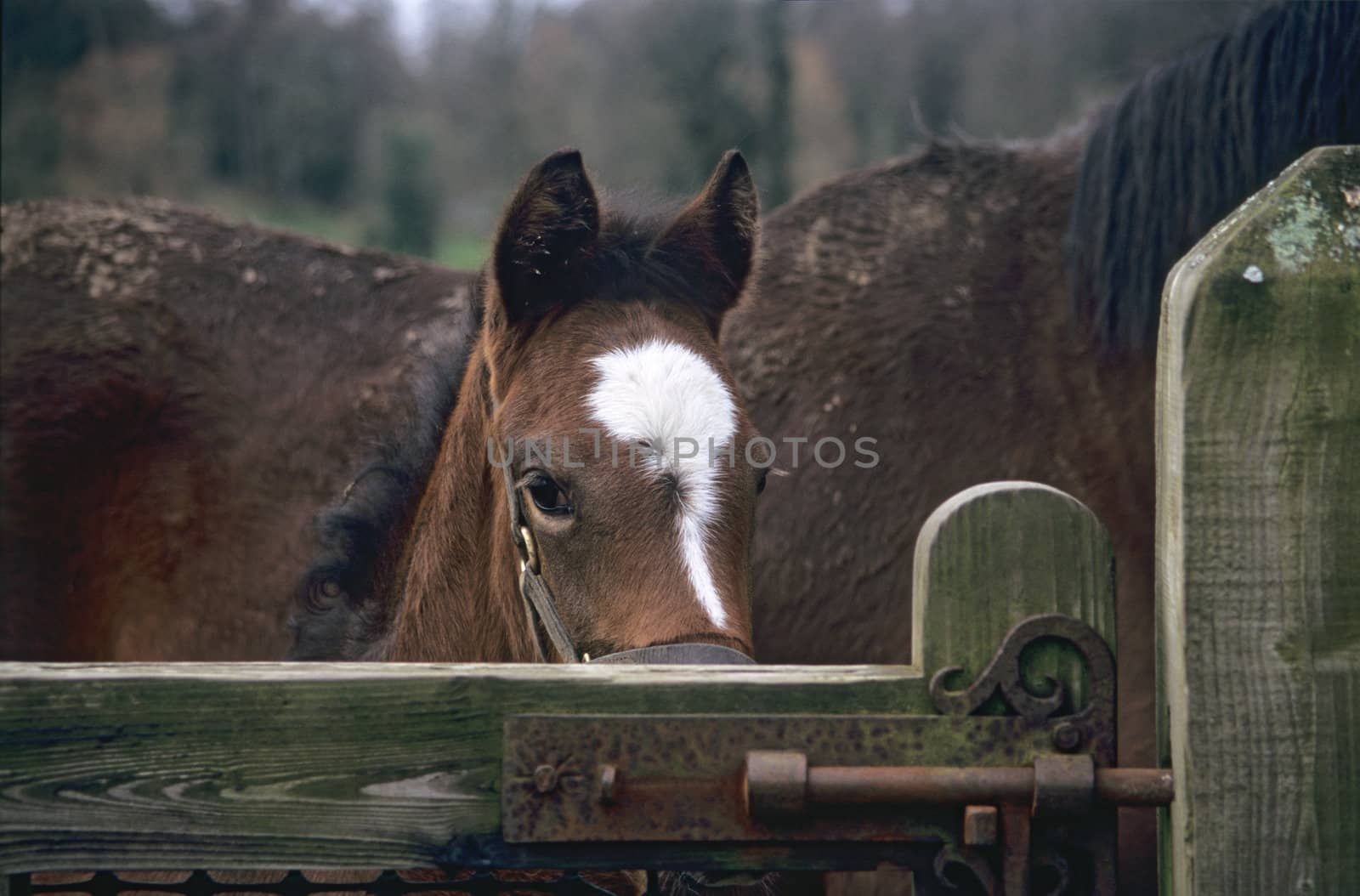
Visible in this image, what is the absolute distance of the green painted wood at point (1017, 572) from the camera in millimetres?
1109

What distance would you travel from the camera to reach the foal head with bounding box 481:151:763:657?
1822 mm

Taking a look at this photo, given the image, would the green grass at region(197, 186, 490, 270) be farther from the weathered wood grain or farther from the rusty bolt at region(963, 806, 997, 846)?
the rusty bolt at region(963, 806, 997, 846)

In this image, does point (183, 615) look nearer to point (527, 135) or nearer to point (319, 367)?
point (319, 367)

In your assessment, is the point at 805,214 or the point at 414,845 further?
the point at 805,214

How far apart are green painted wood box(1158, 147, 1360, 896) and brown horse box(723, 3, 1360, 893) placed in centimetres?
202

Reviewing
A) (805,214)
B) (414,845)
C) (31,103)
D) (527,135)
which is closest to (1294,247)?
(414,845)

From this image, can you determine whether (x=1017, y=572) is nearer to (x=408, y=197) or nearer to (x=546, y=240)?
(x=546, y=240)

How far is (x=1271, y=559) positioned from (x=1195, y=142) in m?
2.57

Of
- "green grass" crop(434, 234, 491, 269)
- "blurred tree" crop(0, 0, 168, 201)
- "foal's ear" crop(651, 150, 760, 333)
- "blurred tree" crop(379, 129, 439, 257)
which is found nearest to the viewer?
"foal's ear" crop(651, 150, 760, 333)

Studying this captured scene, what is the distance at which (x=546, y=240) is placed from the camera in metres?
2.16

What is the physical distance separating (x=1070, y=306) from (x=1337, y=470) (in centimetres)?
234

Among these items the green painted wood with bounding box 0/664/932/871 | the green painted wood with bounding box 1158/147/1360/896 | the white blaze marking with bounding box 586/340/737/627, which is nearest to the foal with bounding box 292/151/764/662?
the white blaze marking with bounding box 586/340/737/627

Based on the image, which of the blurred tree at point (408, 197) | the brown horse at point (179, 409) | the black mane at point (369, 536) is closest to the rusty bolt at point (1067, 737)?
the black mane at point (369, 536)

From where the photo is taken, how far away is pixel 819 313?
3486 mm
